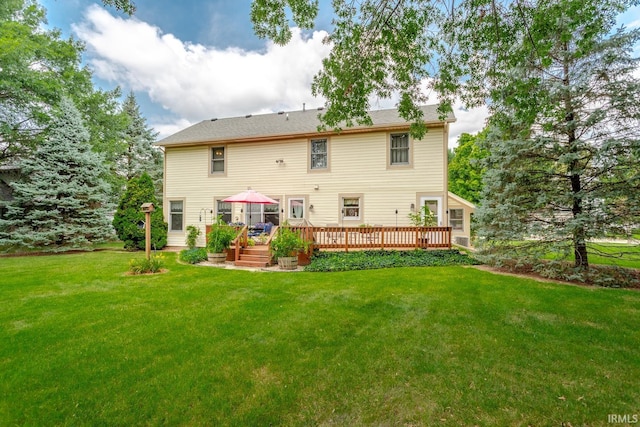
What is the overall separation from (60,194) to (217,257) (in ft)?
27.9

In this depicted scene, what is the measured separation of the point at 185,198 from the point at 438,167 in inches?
443

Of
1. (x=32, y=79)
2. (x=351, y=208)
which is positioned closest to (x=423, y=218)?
(x=351, y=208)

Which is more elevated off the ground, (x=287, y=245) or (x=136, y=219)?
(x=136, y=219)

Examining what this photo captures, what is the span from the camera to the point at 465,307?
4.59m

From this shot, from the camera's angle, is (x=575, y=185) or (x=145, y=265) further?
(x=145, y=265)

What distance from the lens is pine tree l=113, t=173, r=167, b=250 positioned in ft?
39.9

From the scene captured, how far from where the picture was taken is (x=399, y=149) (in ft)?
36.5

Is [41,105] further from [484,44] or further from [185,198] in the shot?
[484,44]

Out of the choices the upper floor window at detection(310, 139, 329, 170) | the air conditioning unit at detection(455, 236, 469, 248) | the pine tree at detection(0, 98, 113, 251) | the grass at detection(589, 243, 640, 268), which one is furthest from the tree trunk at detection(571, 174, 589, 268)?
the pine tree at detection(0, 98, 113, 251)

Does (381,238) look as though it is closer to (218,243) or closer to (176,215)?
(218,243)

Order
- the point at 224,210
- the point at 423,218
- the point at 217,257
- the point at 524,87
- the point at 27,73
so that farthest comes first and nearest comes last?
1. the point at 224,210
2. the point at 27,73
3. the point at 423,218
4. the point at 217,257
5. the point at 524,87

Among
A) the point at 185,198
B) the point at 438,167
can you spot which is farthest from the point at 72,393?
the point at 185,198

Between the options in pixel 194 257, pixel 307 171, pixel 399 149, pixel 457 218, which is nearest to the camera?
pixel 194 257

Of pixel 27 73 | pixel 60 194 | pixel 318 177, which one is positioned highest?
pixel 27 73
